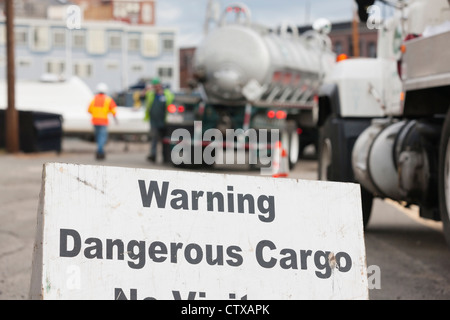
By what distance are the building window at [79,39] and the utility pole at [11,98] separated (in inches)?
1951

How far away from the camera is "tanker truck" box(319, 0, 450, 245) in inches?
247

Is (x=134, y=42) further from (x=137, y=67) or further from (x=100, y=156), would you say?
(x=100, y=156)

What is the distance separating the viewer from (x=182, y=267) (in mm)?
3580

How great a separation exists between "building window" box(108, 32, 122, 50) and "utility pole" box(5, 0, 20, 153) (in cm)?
5008

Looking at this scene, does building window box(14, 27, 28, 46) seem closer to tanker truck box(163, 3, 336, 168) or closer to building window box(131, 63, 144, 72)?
building window box(131, 63, 144, 72)

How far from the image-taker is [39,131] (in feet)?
77.1

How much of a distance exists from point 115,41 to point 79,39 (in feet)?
9.55

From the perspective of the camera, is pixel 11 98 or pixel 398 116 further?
pixel 11 98

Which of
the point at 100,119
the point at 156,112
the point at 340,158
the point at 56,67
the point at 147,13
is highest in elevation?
the point at 147,13

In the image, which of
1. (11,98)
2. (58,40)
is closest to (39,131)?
(11,98)

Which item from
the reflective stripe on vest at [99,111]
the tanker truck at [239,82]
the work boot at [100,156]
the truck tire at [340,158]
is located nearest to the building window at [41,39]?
the reflective stripe on vest at [99,111]

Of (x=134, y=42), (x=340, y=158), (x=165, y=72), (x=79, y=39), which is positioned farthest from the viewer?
(x=165, y=72)

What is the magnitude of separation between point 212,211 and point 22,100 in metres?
30.2

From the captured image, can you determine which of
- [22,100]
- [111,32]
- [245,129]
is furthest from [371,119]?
[111,32]
